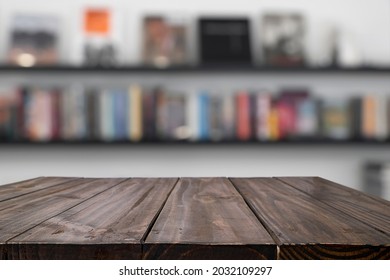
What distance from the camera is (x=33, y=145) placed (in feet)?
7.96

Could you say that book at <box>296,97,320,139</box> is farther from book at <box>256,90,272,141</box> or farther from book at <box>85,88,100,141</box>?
book at <box>85,88,100,141</box>

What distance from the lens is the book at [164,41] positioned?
2459 millimetres

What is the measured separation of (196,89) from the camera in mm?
2574

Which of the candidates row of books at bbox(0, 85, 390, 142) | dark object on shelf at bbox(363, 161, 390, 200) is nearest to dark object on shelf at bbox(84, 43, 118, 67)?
row of books at bbox(0, 85, 390, 142)

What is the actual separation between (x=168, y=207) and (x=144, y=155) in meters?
1.66

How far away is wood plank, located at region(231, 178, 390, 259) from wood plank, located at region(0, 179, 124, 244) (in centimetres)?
38

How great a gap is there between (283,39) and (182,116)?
27.6 inches

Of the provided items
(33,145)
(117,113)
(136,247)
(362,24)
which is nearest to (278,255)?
(136,247)

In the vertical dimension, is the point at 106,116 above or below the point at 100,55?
below

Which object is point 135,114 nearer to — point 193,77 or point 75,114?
point 75,114

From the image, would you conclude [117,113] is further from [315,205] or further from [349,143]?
[315,205]

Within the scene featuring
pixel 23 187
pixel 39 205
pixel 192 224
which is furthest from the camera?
pixel 23 187

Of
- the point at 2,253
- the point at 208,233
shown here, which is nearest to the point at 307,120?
the point at 208,233

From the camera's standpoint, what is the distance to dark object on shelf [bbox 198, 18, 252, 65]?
2461 mm
